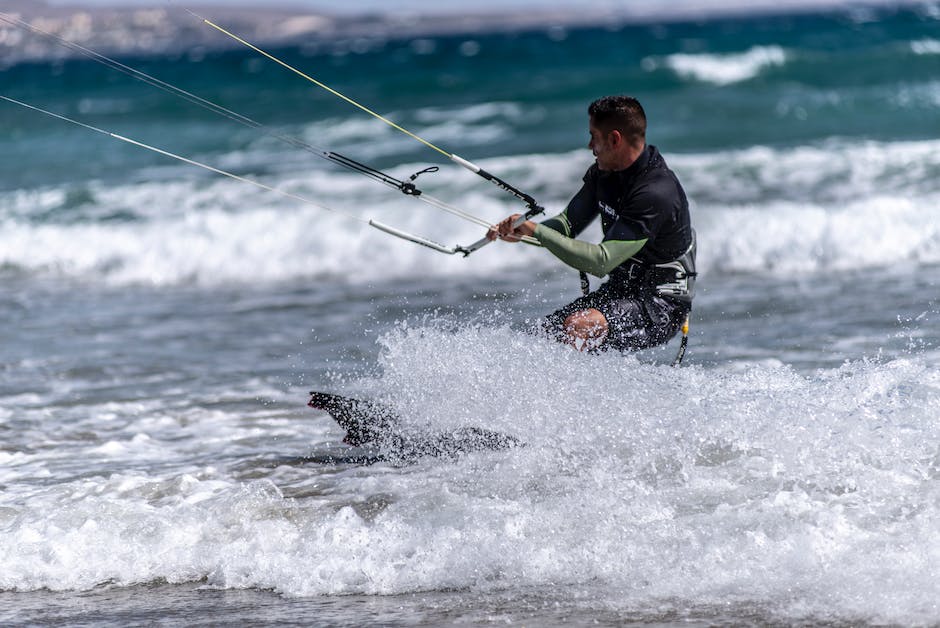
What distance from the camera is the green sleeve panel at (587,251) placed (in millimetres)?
5691

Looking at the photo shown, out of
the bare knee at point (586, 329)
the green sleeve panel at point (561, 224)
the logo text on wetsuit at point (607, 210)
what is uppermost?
the logo text on wetsuit at point (607, 210)

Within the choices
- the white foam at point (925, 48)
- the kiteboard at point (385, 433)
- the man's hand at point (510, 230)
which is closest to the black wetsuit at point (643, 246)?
the man's hand at point (510, 230)

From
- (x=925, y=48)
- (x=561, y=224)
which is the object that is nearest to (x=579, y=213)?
(x=561, y=224)

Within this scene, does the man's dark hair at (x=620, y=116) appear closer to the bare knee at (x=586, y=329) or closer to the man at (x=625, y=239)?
the man at (x=625, y=239)

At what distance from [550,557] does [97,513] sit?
2.46 meters

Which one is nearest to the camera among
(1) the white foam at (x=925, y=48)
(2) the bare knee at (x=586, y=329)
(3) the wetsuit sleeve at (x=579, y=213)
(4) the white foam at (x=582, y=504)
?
(4) the white foam at (x=582, y=504)

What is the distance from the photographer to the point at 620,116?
19.2ft

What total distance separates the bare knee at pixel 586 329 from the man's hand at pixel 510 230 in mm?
579

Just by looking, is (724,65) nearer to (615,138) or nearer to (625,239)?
(615,138)

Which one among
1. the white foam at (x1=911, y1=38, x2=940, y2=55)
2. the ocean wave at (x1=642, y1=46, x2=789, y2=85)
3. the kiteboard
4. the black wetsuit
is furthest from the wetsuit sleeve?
the white foam at (x1=911, y1=38, x2=940, y2=55)

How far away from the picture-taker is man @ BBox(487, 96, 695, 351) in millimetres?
5793

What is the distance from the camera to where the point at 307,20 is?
8562 centimetres

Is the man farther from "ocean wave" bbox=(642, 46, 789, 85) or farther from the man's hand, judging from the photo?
"ocean wave" bbox=(642, 46, 789, 85)

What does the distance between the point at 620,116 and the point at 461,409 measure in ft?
6.16
